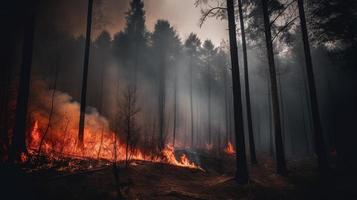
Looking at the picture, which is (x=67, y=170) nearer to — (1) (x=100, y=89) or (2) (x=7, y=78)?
(2) (x=7, y=78)

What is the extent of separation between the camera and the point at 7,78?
1447 cm

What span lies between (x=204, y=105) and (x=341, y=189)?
4101 centimetres

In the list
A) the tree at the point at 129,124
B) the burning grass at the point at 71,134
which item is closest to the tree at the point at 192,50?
the tree at the point at 129,124

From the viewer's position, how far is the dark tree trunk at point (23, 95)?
8.68m

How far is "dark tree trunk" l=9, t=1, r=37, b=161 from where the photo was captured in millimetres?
8680

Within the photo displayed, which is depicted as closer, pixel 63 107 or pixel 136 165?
pixel 136 165

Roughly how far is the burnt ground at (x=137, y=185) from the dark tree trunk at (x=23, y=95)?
1.85 metres

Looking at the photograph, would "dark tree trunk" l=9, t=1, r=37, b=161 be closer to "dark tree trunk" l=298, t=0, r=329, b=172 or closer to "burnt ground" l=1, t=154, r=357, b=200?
"burnt ground" l=1, t=154, r=357, b=200

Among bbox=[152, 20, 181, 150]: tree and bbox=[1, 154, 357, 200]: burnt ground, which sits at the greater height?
bbox=[152, 20, 181, 150]: tree

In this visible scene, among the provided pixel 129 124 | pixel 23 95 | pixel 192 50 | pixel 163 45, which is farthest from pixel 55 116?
pixel 192 50

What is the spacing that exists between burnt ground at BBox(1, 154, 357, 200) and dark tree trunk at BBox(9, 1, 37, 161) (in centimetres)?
185

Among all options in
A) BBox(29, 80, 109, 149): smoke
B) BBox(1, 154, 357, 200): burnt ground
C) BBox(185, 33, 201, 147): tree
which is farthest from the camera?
BBox(185, 33, 201, 147): tree

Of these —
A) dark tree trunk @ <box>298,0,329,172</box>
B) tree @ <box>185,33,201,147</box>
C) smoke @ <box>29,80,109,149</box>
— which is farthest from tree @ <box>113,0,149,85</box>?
dark tree trunk @ <box>298,0,329,172</box>

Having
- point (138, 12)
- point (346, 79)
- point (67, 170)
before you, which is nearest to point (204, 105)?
point (138, 12)
